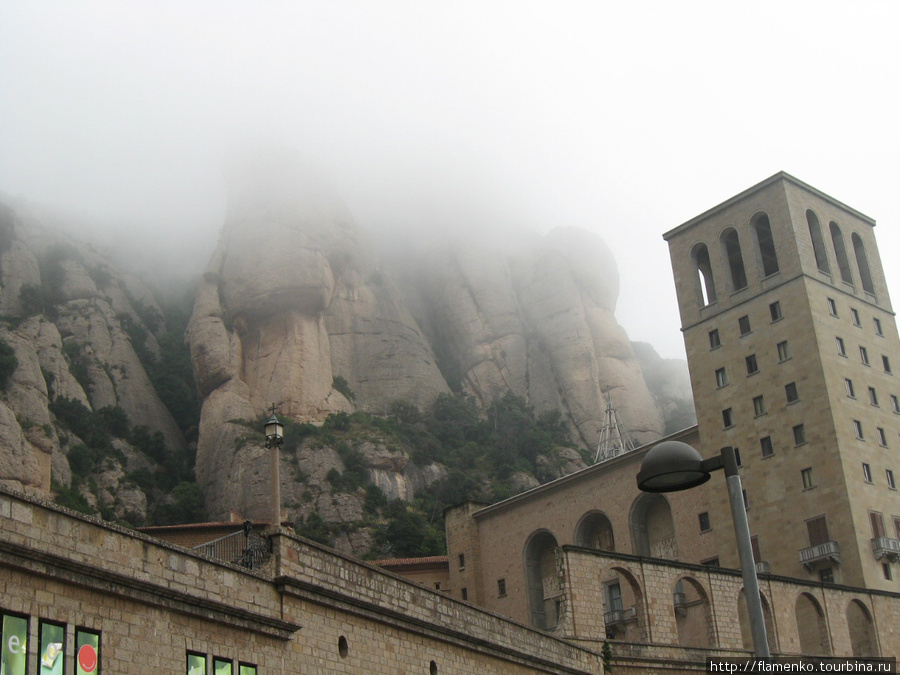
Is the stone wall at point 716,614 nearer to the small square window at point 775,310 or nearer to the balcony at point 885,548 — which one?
the balcony at point 885,548

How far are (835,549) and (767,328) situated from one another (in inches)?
437

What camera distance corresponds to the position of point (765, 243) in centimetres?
5206

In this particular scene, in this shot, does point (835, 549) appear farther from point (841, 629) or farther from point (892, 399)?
point (892, 399)

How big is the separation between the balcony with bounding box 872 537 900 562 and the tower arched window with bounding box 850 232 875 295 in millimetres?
14445

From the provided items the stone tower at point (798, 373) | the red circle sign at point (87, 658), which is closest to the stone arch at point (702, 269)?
the stone tower at point (798, 373)

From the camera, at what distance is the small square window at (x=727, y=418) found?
158 ft

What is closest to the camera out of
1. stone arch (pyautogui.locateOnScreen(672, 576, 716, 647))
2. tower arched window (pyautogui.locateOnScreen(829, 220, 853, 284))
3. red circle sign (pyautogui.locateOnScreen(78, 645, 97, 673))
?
red circle sign (pyautogui.locateOnScreen(78, 645, 97, 673))

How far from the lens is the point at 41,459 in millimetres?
61031

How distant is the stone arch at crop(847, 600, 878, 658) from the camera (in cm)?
3775

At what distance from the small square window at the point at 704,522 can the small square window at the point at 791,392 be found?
640 centimetres

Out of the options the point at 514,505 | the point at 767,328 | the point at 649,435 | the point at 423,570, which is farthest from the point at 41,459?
the point at 649,435

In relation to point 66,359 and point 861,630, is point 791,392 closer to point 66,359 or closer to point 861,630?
point 861,630

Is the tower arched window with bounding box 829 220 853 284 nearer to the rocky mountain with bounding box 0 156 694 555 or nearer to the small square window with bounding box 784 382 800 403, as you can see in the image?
the small square window with bounding box 784 382 800 403

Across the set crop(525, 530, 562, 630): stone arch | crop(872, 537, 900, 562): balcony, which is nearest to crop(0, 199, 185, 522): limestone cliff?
crop(525, 530, 562, 630): stone arch
